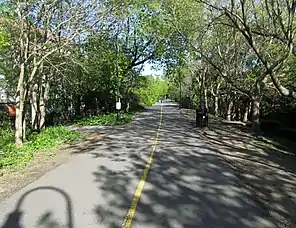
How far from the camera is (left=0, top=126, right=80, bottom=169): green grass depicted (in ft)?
36.6

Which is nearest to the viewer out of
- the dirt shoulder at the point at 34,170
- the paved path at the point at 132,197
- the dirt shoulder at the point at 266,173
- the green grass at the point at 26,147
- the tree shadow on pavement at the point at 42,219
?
the tree shadow on pavement at the point at 42,219

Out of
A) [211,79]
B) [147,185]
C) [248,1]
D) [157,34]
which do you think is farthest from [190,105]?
[147,185]

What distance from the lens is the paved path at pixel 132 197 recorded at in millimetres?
5535

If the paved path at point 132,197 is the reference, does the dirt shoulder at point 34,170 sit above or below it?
below

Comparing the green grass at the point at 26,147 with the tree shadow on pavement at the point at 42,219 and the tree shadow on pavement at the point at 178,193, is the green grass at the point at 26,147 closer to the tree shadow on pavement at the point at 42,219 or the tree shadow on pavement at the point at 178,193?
the tree shadow on pavement at the point at 178,193

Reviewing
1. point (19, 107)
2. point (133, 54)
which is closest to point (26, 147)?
point (19, 107)

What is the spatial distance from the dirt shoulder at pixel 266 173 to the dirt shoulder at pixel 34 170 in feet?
17.3

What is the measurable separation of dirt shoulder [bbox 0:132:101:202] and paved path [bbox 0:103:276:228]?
33 cm

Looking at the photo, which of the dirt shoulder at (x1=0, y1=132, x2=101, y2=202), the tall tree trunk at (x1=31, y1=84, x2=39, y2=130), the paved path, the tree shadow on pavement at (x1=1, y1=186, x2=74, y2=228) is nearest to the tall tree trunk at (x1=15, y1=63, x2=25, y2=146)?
the dirt shoulder at (x1=0, y1=132, x2=101, y2=202)

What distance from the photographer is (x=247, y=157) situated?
39.5ft

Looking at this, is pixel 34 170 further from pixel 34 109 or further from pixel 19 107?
pixel 34 109

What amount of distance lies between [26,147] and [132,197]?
28.4 feet

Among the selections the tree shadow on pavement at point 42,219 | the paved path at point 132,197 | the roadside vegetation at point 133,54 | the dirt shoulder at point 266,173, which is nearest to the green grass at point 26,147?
the roadside vegetation at point 133,54

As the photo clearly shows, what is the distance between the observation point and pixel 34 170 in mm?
9797
